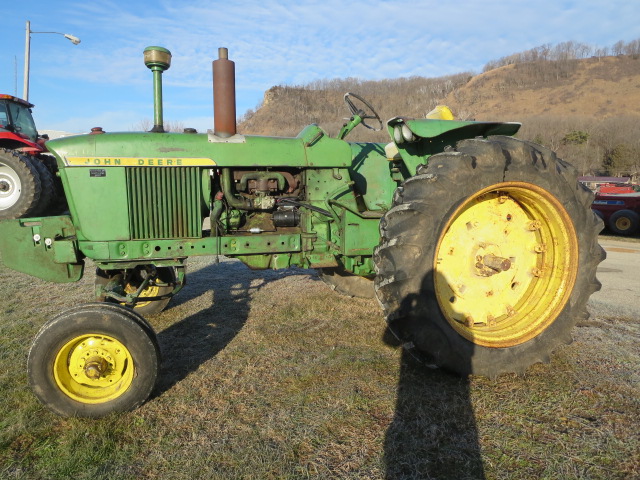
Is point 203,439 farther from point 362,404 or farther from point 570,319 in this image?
point 570,319

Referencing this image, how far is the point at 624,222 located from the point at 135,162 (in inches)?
512

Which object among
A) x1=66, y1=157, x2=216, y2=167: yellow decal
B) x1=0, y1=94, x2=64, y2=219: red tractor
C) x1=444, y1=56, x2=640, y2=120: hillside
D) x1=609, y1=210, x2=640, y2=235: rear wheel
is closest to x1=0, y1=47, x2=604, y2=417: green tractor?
x1=66, y1=157, x2=216, y2=167: yellow decal

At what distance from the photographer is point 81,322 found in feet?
8.18

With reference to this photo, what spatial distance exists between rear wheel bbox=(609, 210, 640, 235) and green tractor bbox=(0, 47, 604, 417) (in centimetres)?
1070

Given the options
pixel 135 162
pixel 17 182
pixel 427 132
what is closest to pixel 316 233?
pixel 427 132

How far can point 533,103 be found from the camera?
5441cm

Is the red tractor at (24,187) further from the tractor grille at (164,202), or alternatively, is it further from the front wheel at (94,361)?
the front wheel at (94,361)

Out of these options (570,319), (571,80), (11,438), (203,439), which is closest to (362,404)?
(203,439)

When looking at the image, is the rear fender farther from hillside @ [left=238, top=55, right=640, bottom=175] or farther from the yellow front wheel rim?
hillside @ [left=238, top=55, right=640, bottom=175]

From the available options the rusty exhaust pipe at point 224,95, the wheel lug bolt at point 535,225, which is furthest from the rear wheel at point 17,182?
the wheel lug bolt at point 535,225

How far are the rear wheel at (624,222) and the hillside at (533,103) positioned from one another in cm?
2288

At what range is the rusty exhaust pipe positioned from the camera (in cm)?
312

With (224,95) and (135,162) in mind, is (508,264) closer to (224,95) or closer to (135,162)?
(224,95)

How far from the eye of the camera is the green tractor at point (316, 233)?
2582mm
